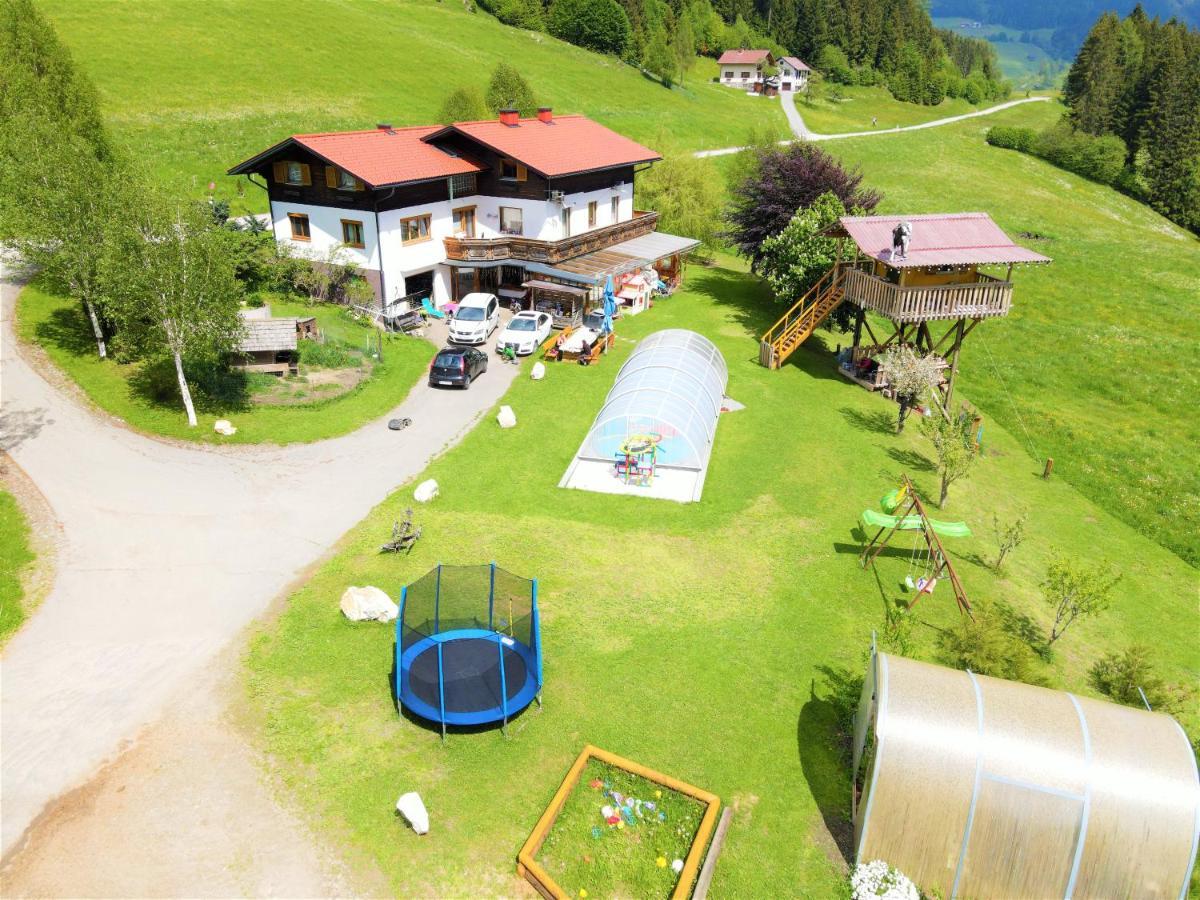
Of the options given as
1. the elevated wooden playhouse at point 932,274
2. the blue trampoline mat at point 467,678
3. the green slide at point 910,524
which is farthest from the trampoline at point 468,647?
the elevated wooden playhouse at point 932,274

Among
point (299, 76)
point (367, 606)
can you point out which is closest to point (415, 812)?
point (367, 606)

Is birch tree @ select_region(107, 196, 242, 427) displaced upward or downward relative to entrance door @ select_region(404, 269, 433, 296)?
upward

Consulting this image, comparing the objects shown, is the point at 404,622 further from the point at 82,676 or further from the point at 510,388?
the point at 510,388

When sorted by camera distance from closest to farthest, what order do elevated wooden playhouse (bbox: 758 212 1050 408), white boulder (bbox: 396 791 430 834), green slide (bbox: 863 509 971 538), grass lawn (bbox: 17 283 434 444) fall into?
white boulder (bbox: 396 791 430 834) → green slide (bbox: 863 509 971 538) → grass lawn (bbox: 17 283 434 444) → elevated wooden playhouse (bbox: 758 212 1050 408)

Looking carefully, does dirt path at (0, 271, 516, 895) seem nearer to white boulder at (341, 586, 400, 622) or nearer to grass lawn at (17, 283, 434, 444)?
grass lawn at (17, 283, 434, 444)

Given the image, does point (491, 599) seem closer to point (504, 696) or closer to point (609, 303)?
point (504, 696)

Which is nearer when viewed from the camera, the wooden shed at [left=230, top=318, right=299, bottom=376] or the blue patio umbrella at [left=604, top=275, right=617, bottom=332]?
the wooden shed at [left=230, top=318, right=299, bottom=376]

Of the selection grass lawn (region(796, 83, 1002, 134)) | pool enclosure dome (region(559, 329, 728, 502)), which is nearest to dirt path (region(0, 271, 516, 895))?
pool enclosure dome (region(559, 329, 728, 502))
